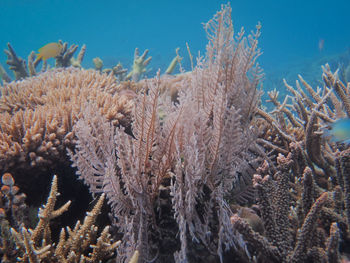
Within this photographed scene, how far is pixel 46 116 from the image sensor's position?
281 cm

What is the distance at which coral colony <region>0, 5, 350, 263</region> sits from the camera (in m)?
1.56

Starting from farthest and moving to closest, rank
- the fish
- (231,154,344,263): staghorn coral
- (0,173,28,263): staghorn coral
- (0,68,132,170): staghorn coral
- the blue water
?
the blue water → (0,68,132,170): staghorn coral → the fish → (0,173,28,263): staghorn coral → (231,154,344,263): staghorn coral

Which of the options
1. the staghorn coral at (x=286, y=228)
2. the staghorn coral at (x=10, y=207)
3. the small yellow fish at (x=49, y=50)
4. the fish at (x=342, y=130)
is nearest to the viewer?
the staghorn coral at (x=286, y=228)

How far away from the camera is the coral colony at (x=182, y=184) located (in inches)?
61.4

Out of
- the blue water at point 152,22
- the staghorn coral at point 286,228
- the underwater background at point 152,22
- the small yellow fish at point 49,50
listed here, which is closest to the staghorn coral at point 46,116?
the staghorn coral at point 286,228

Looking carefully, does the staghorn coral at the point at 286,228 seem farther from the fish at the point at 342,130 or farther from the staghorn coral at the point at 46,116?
the staghorn coral at the point at 46,116

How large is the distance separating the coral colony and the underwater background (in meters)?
108

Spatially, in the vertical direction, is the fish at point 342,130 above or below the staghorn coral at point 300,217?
above

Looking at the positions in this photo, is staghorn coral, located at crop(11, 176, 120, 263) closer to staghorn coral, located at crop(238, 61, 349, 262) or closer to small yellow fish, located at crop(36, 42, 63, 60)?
staghorn coral, located at crop(238, 61, 349, 262)

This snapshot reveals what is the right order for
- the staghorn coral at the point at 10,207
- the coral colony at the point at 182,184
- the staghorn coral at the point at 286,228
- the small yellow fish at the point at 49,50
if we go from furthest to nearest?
the small yellow fish at the point at 49,50
the staghorn coral at the point at 10,207
the coral colony at the point at 182,184
the staghorn coral at the point at 286,228

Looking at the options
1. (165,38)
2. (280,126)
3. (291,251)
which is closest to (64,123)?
(291,251)

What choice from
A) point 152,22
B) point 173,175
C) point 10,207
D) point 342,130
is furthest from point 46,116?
point 152,22

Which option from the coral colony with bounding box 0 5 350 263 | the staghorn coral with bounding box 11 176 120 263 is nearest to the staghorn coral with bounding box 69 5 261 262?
the coral colony with bounding box 0 5 350 263

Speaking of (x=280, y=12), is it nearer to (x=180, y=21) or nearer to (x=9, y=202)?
(x=180, y=21)
